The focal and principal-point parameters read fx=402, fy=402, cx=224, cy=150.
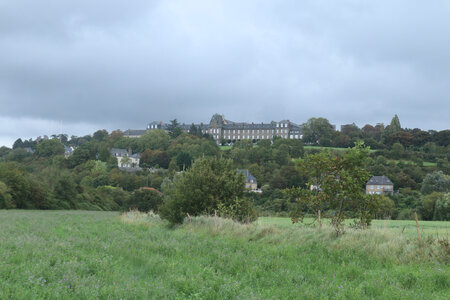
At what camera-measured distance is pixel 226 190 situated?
84.8 ft

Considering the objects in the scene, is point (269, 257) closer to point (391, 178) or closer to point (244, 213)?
point (244, 213)

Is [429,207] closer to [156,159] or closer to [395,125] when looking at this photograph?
[156,159]

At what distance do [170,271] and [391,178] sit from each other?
329 feet

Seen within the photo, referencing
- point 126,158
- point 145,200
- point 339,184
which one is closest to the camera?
point 339,184

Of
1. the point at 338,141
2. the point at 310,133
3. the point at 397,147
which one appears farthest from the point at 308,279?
the point at 310,133

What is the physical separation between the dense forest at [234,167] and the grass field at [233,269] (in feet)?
19.3

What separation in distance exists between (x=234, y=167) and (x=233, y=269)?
1893 cm

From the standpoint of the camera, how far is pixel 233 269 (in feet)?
35.5

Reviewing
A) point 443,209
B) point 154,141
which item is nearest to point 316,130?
point 154,141

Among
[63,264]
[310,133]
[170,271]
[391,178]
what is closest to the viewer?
[63,264]

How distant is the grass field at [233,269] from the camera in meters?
8.11

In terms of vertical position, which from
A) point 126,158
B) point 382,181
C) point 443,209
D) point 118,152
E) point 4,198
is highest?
point 118,152

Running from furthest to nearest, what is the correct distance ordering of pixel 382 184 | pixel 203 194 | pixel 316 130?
pixel 316 130 < pixel 382 184 < pixel 203 194

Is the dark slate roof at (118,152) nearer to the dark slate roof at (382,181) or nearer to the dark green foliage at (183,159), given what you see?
the dark green foliage at (183,159)
